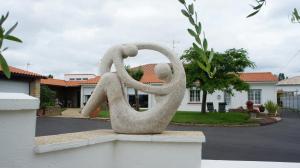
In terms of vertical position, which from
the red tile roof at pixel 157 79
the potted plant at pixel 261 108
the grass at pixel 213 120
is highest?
the red tile roof at pixel 157 79

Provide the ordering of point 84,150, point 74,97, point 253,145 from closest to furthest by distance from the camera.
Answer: point 84,150 < point 253,145 < point 74,97

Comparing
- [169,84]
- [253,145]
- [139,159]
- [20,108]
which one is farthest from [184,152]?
[253,145]

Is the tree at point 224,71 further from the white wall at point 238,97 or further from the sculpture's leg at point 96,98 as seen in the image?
the sculpture's leg at point 96,98

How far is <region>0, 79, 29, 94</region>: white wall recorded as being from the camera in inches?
806

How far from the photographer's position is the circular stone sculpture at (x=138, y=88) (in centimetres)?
591

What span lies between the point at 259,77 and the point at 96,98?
28.0 m

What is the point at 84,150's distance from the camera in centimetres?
492

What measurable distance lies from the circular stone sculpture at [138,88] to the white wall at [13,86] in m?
15.5

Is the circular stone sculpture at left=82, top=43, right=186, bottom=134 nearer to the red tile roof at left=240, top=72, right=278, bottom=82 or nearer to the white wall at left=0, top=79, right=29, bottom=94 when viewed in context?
the white wall at left=0, top=79, right=29, bottom=94

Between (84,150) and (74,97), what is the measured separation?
3481cm

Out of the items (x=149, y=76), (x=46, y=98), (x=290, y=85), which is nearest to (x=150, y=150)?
(x=46, y=98)

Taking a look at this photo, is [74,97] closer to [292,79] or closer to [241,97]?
[241,97]

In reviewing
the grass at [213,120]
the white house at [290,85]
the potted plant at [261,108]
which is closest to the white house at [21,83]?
the grass at [213,120]

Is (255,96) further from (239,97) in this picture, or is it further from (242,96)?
(239,97)
